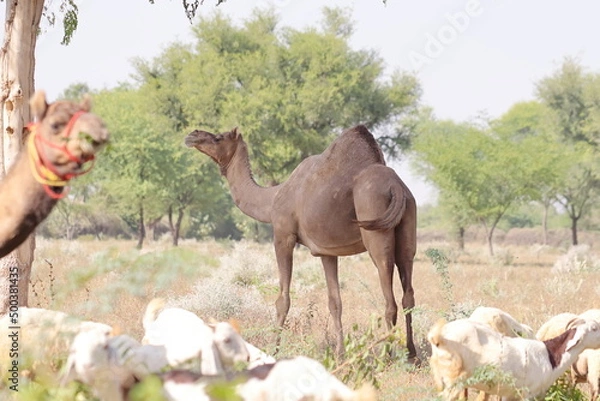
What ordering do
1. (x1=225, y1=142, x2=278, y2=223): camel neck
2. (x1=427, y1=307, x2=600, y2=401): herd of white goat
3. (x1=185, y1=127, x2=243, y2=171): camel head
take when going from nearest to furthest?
(x1=427, y1=307, x2=600, y2=401): herd of white goat
(x1=225, y1=142, x2=278, y2=223): camel neck
(x1=185, y1=127, x2=243, y2=171): camel head

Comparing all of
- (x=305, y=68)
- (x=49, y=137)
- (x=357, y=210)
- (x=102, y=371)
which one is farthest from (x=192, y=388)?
(x=305, y=68)

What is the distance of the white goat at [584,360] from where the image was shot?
6836 millimetres

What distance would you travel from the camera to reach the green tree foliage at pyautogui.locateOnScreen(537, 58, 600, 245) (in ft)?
178

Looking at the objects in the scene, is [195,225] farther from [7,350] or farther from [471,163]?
[7,350]

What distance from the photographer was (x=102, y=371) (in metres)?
4.11

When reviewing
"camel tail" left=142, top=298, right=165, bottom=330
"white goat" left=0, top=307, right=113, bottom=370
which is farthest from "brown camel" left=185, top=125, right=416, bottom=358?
"white goat" left=0, top=307, right=113, bottom=370

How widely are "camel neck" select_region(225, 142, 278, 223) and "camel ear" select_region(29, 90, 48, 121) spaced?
7.40 metres

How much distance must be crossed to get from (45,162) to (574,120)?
55633 millimetres

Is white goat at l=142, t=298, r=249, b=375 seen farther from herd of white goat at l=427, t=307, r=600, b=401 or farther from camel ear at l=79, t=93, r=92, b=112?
herd of white goat at l=427, t=307, r=600, b=401

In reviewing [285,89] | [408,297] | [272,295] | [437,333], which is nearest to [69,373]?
[437,333]

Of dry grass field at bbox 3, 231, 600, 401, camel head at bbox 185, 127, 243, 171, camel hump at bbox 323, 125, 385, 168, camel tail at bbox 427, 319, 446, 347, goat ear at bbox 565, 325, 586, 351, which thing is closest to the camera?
dry grass field at bbox 3, 231, 600, 401

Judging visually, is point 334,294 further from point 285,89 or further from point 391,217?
point 285,89

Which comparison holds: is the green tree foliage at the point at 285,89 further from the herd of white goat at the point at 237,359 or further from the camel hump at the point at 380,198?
the herd of white goat at the point at 237,359

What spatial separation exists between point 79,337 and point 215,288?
865 centimetres
